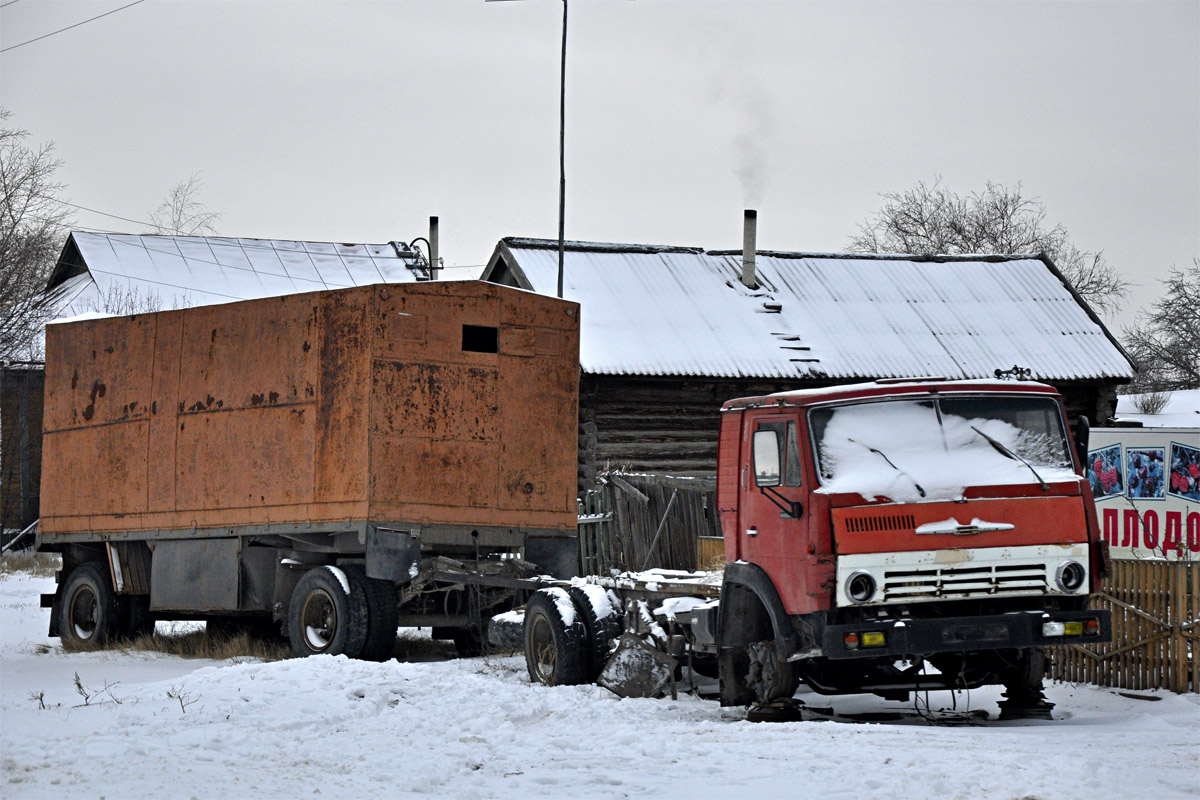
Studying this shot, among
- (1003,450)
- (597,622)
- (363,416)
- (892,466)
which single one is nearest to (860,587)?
(892,466)

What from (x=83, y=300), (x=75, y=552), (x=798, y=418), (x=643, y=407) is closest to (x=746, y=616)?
(x=798, y=418)

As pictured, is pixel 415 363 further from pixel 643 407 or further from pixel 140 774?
pixel 643 407

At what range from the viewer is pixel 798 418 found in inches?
412

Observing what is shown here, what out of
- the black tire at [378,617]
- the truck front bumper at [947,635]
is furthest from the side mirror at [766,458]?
the black tire at [378,617]

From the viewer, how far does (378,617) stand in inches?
554

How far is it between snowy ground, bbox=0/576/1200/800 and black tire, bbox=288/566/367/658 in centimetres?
172

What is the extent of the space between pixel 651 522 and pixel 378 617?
283 inches

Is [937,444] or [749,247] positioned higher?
[749,247]

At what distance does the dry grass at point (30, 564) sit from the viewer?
98.4ft

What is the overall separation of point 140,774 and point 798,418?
16.8 ft

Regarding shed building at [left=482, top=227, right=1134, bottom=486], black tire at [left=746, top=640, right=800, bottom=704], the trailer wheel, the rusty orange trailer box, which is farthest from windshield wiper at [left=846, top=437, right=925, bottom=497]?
shed building at [left=482, top=227, right=1134, bottom=486]

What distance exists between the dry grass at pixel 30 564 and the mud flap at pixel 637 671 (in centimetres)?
2024

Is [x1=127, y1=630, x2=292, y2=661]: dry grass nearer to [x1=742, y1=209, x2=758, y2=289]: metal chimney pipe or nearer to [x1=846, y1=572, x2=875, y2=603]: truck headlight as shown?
[x1=846, y1=572, x2=875, y2=603]: truck headlight

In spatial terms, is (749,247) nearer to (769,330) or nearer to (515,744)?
(769,330)
